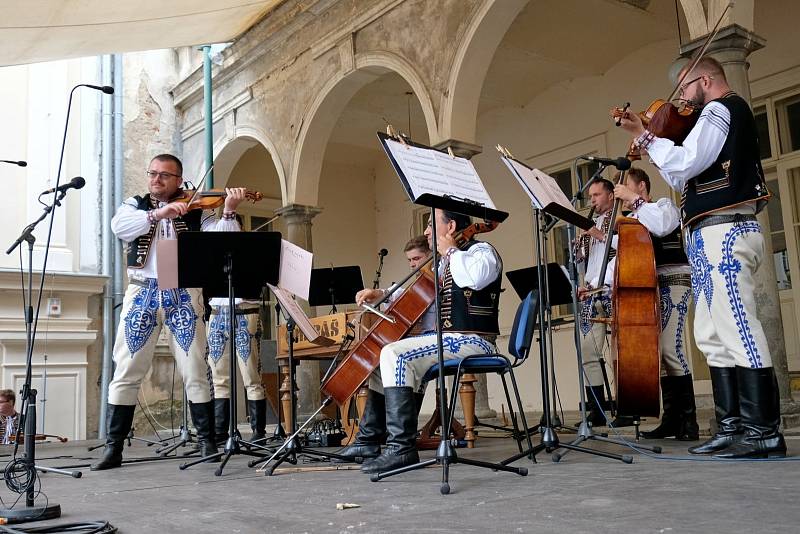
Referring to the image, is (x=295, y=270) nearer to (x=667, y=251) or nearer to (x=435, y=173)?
(x=435, y=173)

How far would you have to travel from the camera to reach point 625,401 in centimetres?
416

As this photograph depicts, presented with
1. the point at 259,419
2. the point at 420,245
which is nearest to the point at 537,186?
the point at 420,245

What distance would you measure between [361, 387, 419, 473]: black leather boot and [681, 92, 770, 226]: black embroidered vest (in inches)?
63.0

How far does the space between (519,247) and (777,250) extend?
3.41m

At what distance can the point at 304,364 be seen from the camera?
9.38 meters

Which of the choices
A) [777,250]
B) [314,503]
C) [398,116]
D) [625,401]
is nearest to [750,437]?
[625,401]

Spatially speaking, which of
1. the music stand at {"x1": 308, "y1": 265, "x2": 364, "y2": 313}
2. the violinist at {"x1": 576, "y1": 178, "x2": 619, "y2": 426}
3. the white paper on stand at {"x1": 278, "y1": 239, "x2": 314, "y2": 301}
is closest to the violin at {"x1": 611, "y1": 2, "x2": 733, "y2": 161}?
the violinist at {"x1": 576, "y1": 178, "x2": 619, "y2": 426}

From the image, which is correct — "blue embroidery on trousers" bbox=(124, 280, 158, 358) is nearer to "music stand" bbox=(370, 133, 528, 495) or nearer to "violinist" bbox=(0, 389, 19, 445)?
"music stand" bbox=(370, 133, 528, 495)

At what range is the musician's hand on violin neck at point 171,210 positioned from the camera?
4.61 meters

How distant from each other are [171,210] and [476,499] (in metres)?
2.74

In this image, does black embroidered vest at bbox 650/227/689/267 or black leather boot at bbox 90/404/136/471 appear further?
black embroidered vest at bbox 650/227/689/267

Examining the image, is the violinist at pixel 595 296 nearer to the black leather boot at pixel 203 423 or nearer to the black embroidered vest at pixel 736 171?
the black embroidered vest at pixel 736 171

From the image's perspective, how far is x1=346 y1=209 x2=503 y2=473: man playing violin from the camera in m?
3.60

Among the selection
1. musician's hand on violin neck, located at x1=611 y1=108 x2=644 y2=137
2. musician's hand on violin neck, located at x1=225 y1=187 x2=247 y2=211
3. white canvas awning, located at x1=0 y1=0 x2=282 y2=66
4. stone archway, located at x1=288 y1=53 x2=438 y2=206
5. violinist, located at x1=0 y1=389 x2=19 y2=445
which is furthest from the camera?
stone archway, located at x1=288 y1=53 x2=438 y2=206
